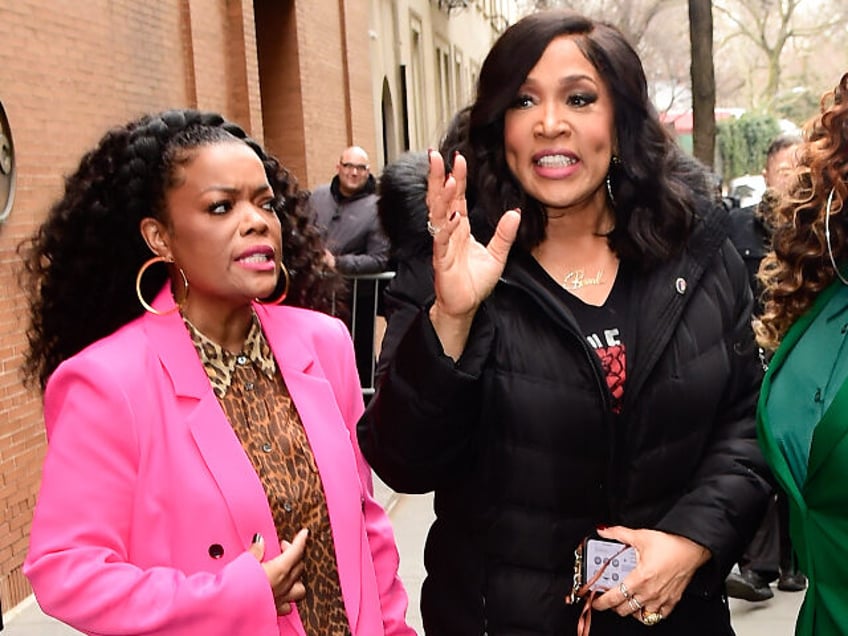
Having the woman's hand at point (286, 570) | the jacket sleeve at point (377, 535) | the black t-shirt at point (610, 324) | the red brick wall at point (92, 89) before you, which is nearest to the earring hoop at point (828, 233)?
the black t-shirt at point (610, 324)

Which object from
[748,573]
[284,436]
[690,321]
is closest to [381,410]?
[284,436]

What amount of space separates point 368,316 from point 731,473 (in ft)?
20.8

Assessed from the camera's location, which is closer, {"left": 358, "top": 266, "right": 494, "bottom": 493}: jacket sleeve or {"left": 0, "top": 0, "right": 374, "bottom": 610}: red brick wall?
{"left": 358, "top": 266, "right": 494, "bottom": 493}: jacket sleeve

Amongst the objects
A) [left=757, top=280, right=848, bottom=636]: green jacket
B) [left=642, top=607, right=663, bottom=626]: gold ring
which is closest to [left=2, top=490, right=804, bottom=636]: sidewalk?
[left=642, top=607, right=663, bottom=626]: gold ring

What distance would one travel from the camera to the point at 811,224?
2332mm

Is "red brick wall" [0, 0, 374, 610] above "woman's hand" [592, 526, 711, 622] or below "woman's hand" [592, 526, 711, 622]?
above

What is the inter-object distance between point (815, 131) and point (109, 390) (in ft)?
5.23

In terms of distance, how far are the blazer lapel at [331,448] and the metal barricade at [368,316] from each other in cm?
586

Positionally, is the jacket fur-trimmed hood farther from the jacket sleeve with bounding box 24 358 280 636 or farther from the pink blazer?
the jacket sleeve with bounding box 24 358 280 636

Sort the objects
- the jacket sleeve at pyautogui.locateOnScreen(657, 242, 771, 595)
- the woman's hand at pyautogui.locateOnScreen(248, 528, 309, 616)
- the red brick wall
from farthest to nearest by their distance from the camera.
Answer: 1. the red brick wall
2. the jacket sleeve at pyautogui.locateOnScreen(657, 242, 771, 595)
3. the woman's hand at pyautogui.locateOnScreen(248, 528, 309, 616)

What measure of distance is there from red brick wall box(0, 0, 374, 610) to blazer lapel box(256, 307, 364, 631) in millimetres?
2936

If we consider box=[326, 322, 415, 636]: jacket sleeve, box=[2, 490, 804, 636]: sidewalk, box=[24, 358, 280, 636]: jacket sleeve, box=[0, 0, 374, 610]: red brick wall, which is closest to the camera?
box=[24, 358, 280, 636]: jacket sleeve

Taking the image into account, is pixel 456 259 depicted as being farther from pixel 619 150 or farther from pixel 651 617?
pixel 651 617

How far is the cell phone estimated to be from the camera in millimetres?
2410
